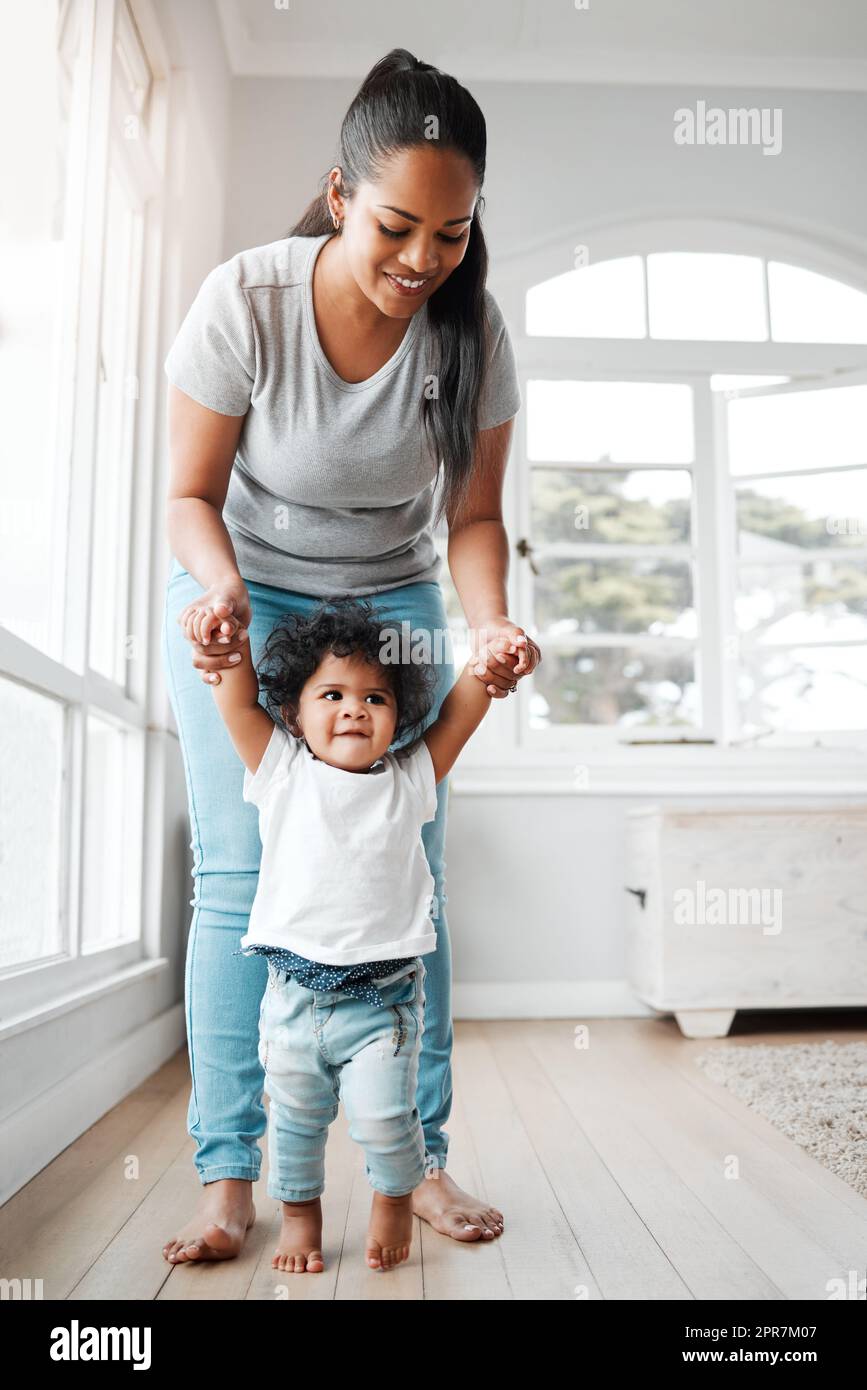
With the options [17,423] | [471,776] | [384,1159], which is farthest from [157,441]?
[384,1159]

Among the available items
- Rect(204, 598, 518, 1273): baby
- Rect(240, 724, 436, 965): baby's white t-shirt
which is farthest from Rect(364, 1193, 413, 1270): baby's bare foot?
Rect(240, 724, 436, 965): baby's white t-shirt

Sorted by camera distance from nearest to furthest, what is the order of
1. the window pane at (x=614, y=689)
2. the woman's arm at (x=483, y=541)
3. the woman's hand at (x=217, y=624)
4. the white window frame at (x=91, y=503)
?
the woman's hand at (x=217, y=624) < the woman's arm at (x=483, y=541) < the white window frame at (x=91, y=503) < the window pane at (x=614, y=689)

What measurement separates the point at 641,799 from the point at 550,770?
27 cm

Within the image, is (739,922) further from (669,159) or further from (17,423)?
(669,159)

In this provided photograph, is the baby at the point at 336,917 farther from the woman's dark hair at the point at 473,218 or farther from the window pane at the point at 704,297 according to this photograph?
the window pane at the point at 704,297

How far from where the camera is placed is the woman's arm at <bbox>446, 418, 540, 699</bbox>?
50.3 inches

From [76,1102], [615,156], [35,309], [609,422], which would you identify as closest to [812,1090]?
[76,1102]

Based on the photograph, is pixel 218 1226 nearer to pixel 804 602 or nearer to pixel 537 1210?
pixel 537 1210

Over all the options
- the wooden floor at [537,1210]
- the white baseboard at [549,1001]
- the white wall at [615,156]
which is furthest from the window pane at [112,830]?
the white wall at [615,156]

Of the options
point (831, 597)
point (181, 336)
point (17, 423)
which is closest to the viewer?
point (181, 336)

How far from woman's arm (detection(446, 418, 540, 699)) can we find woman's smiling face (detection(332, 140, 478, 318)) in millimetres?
213

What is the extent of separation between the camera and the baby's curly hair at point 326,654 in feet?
3.89

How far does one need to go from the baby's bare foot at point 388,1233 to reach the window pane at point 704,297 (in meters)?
2.87
